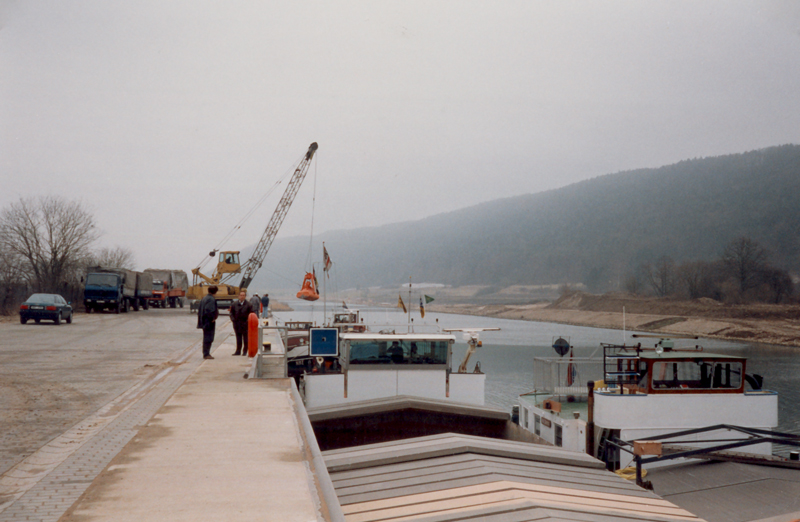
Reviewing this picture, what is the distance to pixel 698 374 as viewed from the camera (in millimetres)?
15945

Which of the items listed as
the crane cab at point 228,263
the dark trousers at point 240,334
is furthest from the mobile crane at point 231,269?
the dark trousers at point 240,334

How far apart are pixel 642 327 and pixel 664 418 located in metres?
79.6

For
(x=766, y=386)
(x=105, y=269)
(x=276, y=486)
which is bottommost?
(x=766, y=386)

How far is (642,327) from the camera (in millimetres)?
89375

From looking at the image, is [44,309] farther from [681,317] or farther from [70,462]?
[681,317]

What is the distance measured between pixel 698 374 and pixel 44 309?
112 ft

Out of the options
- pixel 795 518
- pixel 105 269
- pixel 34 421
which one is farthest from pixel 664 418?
pixel 105 269

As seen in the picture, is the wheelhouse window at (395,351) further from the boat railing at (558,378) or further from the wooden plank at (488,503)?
the wooden plank at (488,503)

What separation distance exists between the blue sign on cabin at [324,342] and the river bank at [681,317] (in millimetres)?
63376

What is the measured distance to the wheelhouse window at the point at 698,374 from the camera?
15625mm

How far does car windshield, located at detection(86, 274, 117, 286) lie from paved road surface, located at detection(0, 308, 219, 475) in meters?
20.9

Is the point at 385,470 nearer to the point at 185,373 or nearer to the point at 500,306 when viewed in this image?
the point at 185,373

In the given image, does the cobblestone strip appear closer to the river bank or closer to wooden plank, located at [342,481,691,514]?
wooden plank, located at [342,481,691,514]

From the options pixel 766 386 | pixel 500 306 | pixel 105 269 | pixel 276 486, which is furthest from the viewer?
pixel 500 306
